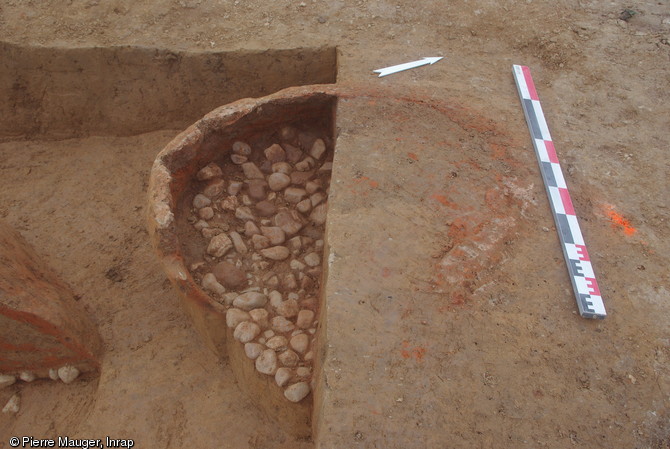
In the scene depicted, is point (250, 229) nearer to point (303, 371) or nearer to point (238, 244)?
point (238, 244)

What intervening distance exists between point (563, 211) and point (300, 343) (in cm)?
129

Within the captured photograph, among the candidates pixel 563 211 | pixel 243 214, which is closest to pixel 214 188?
pixel 243 214

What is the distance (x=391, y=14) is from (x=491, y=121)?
1258mm

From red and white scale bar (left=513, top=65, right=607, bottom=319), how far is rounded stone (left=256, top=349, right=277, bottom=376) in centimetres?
120

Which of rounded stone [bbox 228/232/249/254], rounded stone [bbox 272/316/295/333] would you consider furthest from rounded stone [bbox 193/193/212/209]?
rounded stone [bbox 272/316/295/333]

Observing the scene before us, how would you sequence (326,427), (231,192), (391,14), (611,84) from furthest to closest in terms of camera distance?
(391,14)
(611,84)
(231,192)
(326,427)

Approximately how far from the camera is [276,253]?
2.54 m

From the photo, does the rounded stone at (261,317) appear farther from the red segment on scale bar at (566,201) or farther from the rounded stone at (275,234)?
the red segment on scale bar at (566,201)

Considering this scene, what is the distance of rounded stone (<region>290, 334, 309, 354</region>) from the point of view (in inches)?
87.4

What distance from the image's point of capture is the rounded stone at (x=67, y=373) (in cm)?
268

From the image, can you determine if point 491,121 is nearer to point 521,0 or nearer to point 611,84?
point 611,84

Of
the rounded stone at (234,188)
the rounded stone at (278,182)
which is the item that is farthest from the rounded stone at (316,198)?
the rounded stone at (234,188)

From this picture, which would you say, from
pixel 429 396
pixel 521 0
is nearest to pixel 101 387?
pixel 429 396

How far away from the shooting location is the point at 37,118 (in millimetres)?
3727
